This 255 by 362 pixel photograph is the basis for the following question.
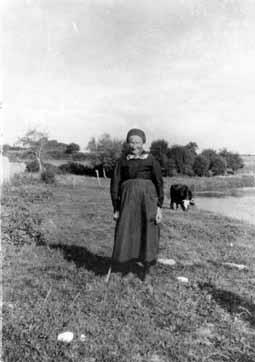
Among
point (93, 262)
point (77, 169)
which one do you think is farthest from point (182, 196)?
point (77, 169)

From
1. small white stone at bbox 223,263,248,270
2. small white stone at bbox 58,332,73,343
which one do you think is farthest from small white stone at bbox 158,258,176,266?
small white stone at bbox 58,332,73,343

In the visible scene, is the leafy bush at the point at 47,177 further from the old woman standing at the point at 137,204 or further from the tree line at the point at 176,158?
the old woman standing at the point at 137,204

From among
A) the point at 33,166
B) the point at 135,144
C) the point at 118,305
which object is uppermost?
the point at 33,166

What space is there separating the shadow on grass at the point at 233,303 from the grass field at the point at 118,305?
1cm

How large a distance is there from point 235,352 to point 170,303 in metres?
1.21

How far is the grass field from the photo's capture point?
11.0ft

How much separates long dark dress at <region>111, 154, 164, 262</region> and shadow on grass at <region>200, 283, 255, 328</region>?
1.02m

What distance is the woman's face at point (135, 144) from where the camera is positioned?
511 centimetres

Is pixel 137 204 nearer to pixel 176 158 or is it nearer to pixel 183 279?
pixel 183 279

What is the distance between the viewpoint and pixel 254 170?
202 feet

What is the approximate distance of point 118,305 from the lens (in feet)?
14.1

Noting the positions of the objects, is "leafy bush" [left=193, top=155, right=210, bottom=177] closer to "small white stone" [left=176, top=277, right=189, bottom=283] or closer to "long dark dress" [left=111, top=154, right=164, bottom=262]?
"small white stone" [left=176, top=277, right=189, bottom=283]

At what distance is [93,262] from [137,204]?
177cm

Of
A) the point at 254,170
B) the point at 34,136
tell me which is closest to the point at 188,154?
the point at 254,170
